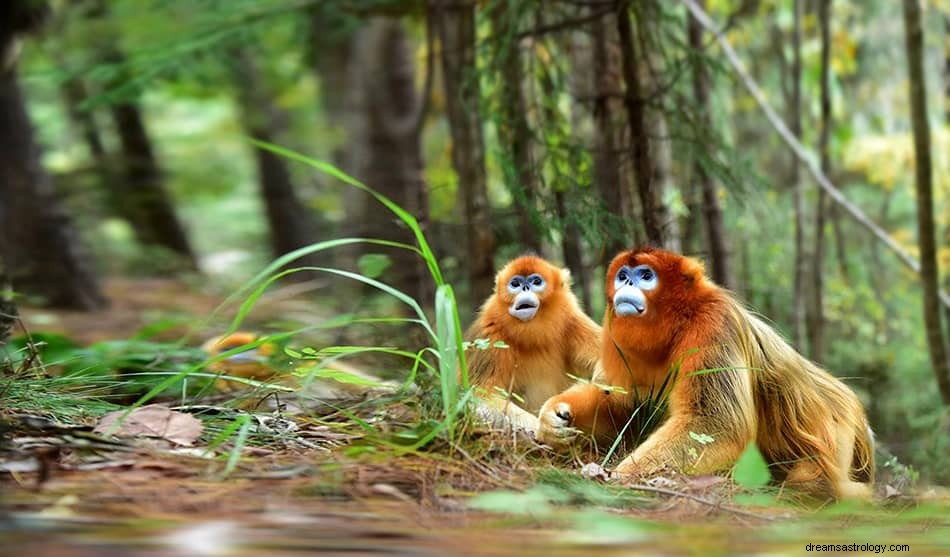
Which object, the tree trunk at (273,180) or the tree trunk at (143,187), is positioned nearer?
the tree trunk at (273,180)

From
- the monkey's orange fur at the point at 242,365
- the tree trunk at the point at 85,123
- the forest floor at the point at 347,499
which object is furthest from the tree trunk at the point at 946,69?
the tree trunk at the point at 85,123

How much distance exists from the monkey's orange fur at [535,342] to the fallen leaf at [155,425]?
152 cm

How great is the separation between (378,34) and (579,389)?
7.75 meters

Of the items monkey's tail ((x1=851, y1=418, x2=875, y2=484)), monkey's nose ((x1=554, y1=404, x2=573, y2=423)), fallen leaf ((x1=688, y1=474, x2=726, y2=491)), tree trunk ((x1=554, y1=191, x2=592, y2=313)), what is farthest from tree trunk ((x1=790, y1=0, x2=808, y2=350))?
fallen leaf ((x1=688, y1=474, x2=726, y2=491))

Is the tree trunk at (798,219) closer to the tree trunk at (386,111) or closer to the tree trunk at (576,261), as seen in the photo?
the tree trunk at (576,261)

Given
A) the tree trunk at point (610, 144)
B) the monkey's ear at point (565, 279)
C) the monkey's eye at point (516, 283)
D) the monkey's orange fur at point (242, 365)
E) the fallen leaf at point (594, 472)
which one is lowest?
the fallen leaf at point (594, 472)

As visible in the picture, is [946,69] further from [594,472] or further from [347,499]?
[347,499]

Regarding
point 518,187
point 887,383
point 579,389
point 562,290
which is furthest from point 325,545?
point 887,383

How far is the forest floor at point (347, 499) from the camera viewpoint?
196 centimetres

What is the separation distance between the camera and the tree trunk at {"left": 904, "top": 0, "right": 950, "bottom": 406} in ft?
18.9

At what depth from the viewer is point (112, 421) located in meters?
3.01

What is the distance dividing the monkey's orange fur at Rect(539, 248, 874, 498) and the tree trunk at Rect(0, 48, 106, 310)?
7950 millimetres

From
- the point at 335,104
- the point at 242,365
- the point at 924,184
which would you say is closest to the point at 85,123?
the point at 335,104

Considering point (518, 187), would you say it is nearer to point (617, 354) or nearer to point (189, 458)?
point (617, 354)
